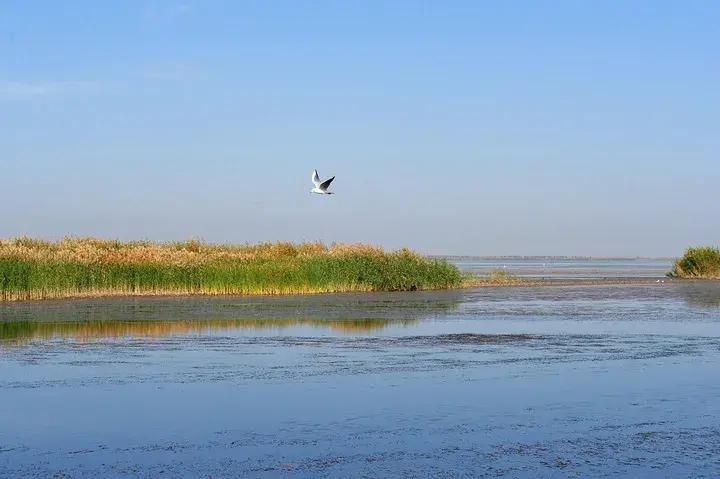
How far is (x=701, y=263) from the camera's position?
49.6 m

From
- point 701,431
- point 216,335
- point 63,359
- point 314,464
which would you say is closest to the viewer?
point 314,464

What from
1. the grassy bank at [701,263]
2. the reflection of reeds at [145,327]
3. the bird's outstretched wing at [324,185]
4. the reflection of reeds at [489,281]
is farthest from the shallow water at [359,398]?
the grassy bank at [701,263]

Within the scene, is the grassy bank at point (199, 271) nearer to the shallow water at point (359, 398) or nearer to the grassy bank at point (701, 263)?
the shallow water at point (359, 398)

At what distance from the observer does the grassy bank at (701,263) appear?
4922cm

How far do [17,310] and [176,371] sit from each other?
13056 millimetres

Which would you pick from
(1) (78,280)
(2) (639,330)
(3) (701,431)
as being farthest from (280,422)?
(1) (78,280)

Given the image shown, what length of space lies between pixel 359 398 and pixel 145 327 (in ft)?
35.1

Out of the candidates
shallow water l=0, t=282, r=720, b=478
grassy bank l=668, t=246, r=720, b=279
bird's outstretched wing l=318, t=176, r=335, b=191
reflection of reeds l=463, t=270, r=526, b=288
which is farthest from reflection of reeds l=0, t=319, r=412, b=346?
grassy bank l=668, t=246, r=720, b=279

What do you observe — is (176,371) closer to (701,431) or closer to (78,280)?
(701,431)

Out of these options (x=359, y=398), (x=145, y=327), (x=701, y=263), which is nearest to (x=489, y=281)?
(x=701, y=263)

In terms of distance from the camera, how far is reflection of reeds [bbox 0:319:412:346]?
63.5 ft

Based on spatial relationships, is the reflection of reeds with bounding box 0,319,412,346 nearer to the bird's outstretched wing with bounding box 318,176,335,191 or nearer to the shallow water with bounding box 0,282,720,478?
the shallow water with bounding box 0,282,720,478

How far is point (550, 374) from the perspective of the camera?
13.8 m

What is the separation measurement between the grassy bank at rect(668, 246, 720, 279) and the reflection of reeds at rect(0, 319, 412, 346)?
3042cm
